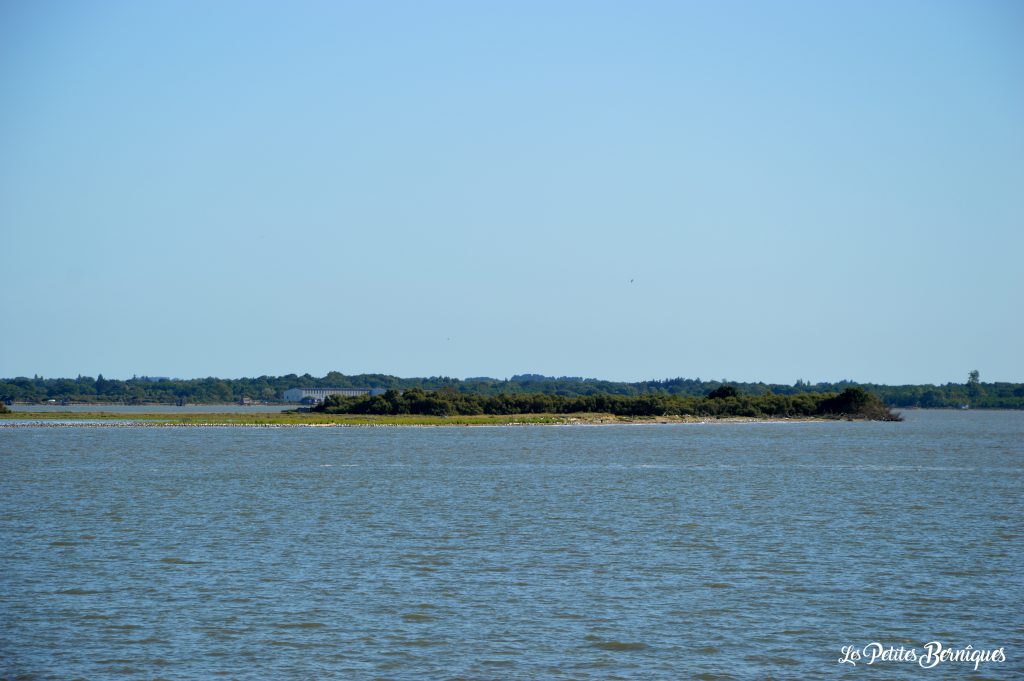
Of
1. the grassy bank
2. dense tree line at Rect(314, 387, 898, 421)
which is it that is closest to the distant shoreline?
the grassy bank

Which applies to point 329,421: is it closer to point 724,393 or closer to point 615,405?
point 615,405

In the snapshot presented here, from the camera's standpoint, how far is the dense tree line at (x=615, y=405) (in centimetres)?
15600

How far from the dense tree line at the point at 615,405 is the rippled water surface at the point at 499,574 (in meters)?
93.8

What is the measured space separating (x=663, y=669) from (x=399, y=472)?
45380 millimetres

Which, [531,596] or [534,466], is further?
[534,466]

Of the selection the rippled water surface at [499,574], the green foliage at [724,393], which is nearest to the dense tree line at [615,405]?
the green foliage at [724,393]

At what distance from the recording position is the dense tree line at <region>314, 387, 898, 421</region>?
15600 cm

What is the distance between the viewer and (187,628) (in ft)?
71.7

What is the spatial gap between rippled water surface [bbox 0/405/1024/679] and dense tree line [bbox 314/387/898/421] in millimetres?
93829

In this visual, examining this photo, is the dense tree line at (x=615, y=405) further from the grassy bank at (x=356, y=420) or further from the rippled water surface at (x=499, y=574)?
the rippled water surface at (x=499, y=574)

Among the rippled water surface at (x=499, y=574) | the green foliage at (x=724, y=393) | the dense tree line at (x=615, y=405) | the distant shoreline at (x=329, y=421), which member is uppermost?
the green foliage at (x=724, y=393)

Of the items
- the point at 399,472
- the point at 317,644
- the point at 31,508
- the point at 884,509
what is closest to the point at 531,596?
the point at 317,644

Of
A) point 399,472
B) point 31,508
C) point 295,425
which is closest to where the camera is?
point 31,508

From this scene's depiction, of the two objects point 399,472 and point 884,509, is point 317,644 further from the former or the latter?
point 399,472
